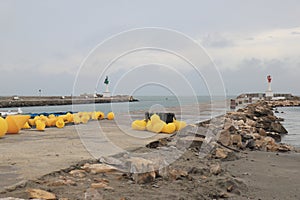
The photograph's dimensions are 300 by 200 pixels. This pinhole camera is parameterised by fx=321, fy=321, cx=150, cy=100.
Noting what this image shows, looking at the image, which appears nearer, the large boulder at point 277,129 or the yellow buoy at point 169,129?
the yellow buoy at point 169,129

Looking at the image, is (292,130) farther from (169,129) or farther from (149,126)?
(149,126)

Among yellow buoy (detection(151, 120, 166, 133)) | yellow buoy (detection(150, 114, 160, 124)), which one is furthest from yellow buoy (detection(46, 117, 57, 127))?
yellow buoy (detection(151, 120, 166, 133))

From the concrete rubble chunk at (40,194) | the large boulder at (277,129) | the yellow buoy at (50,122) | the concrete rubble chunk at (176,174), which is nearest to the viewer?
the concrete rubble chunk at (40,194)

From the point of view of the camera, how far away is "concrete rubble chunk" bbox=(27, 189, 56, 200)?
2941 mm

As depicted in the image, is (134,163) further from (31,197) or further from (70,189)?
(31,197)

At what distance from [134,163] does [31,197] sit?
4.67 feet

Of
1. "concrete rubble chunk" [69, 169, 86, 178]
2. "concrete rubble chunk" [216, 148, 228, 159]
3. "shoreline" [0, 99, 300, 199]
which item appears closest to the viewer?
"shoreline" [0, 99, 300, 199]

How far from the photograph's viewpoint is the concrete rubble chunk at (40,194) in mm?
→ 2941

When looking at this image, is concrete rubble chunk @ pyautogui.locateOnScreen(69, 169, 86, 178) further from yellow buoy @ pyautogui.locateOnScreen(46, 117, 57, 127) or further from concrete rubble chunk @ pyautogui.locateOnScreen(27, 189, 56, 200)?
yellow buoy @ pyautogui.locateOnScreen(46, 117, 57, 127)

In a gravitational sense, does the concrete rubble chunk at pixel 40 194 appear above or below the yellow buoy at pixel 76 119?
below

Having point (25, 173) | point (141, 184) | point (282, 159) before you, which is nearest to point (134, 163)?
point (141, 184)

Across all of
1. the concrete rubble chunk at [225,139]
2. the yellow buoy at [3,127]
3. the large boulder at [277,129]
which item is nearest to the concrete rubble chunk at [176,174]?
the concrete rubble chunk at [225,139]

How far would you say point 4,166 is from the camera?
4.19m

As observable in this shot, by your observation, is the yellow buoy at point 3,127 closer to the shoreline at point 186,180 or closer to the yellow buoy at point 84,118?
the shoreline at point 186,180
